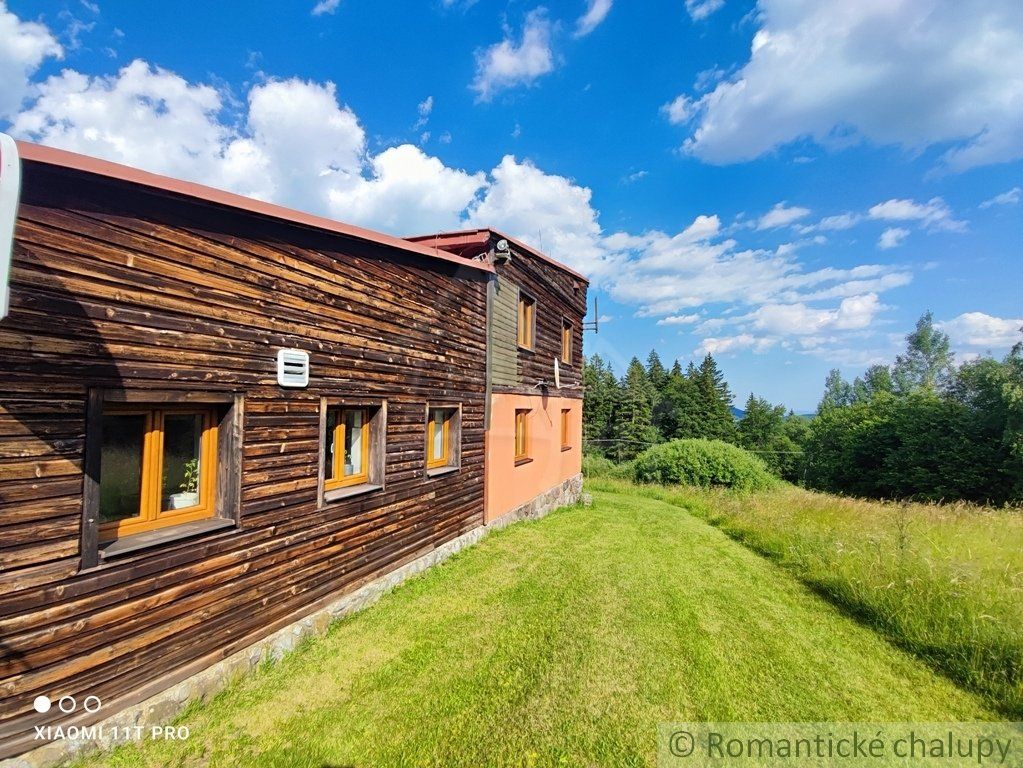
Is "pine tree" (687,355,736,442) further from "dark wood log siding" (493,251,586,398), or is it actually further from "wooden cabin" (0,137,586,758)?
"wooden cabin" (0,137,586,758)

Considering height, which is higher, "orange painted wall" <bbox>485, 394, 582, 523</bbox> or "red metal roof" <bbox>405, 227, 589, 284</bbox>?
"red metal roof" <bbox>405, 227, 589, 284</bbox>

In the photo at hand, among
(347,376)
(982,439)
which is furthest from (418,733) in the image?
(982,439)

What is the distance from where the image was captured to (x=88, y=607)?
3084 millimetres

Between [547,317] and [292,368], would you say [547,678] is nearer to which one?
[292,368]

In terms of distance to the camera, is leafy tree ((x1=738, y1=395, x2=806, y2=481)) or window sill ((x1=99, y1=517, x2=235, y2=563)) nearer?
window sill ((x1=99, y1=517, x2=235, y2=563))

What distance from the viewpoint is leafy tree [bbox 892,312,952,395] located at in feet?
142

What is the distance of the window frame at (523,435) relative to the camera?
10.3 meters

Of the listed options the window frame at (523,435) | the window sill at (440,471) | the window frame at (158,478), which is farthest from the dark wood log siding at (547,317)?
the window frame at (158,478)

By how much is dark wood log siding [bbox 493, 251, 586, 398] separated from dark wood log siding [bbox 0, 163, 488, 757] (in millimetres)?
4258

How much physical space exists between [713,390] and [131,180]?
2263 inches

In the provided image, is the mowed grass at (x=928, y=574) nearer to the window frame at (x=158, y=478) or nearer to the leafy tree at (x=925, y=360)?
the window frame at (x=158, y=478)

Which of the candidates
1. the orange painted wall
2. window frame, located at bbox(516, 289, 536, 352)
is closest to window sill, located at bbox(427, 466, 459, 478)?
the orange painted wall

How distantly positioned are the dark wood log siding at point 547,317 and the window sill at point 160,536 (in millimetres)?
5685

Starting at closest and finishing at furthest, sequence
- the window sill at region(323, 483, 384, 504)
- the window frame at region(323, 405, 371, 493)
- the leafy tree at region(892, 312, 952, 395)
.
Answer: the window sill at region(323, 483, 384, 504) < the window frame at region(323, 405, 371, 493) < the leafy tree at region(892, 312, 952, 395)
